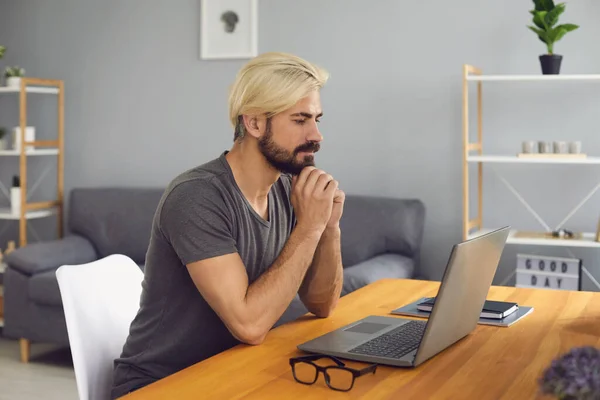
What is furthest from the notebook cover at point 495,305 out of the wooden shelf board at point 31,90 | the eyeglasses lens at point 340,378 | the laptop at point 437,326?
the wooden shelf board at point 31,90

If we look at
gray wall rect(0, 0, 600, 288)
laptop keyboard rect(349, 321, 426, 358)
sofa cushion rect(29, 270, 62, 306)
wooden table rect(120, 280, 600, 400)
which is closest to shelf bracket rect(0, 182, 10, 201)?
gray wall rect(0, 0, 600, 288)

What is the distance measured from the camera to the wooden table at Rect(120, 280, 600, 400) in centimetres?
131

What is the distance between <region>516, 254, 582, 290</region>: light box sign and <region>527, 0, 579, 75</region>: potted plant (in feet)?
2.78

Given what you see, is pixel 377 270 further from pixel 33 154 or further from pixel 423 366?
pixel 33 154

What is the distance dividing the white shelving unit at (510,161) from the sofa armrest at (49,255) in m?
2.09

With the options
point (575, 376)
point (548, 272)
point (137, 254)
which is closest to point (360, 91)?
point (548, 272)

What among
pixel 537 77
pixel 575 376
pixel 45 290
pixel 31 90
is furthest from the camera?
pixel 31 90

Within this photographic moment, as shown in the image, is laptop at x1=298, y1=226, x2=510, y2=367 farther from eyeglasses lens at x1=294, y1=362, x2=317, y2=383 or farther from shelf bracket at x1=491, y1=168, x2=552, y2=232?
shelf bracket at x1=491, y1=168, x2=552, y2=232

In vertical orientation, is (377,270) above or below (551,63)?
below

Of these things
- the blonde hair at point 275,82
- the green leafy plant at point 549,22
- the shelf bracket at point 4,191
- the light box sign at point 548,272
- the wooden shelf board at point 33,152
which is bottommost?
the light box sign at point 548,272

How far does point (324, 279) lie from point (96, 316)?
0.53 meters

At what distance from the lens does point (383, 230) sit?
396 centimetres

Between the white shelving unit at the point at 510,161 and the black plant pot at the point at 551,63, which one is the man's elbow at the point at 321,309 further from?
the black plant pot at the point at 551,63

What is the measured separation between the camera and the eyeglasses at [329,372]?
133cm
